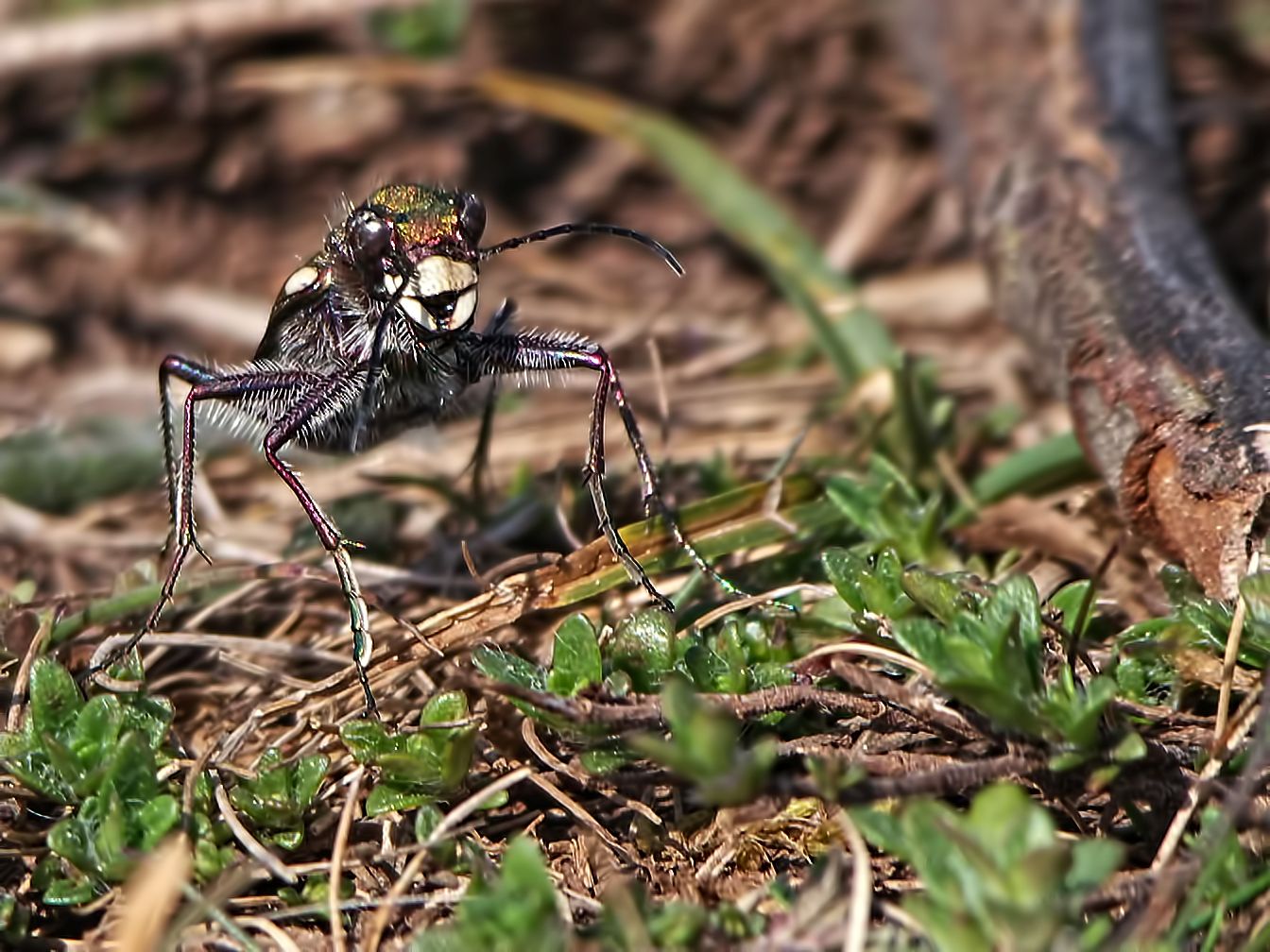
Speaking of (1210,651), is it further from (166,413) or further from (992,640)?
(166,413)

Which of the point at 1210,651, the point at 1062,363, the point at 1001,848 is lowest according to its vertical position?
the point at 1001,848

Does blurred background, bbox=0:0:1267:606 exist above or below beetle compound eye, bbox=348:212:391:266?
above

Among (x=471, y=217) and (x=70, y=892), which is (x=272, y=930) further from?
(x=471, y=217)

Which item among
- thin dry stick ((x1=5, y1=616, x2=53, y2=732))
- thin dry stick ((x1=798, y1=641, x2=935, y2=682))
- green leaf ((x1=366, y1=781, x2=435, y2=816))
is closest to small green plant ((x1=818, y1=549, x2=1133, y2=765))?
thin dry stick ((x1=798, y1=641, x2=935, y2=682))

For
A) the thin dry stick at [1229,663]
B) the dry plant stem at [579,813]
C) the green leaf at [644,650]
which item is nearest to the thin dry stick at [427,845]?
the dry plant stem at [579,813]

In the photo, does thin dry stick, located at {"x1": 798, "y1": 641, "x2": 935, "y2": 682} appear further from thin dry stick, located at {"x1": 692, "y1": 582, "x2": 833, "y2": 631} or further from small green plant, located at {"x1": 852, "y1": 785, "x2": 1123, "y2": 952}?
small green plant, located at {"x1": 852, "y1": 785, "x2": 1123, "y2": 952}

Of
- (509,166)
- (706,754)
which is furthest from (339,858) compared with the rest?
(509,166)

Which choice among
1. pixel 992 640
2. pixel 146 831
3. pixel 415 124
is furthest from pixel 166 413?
pixel 415 124
